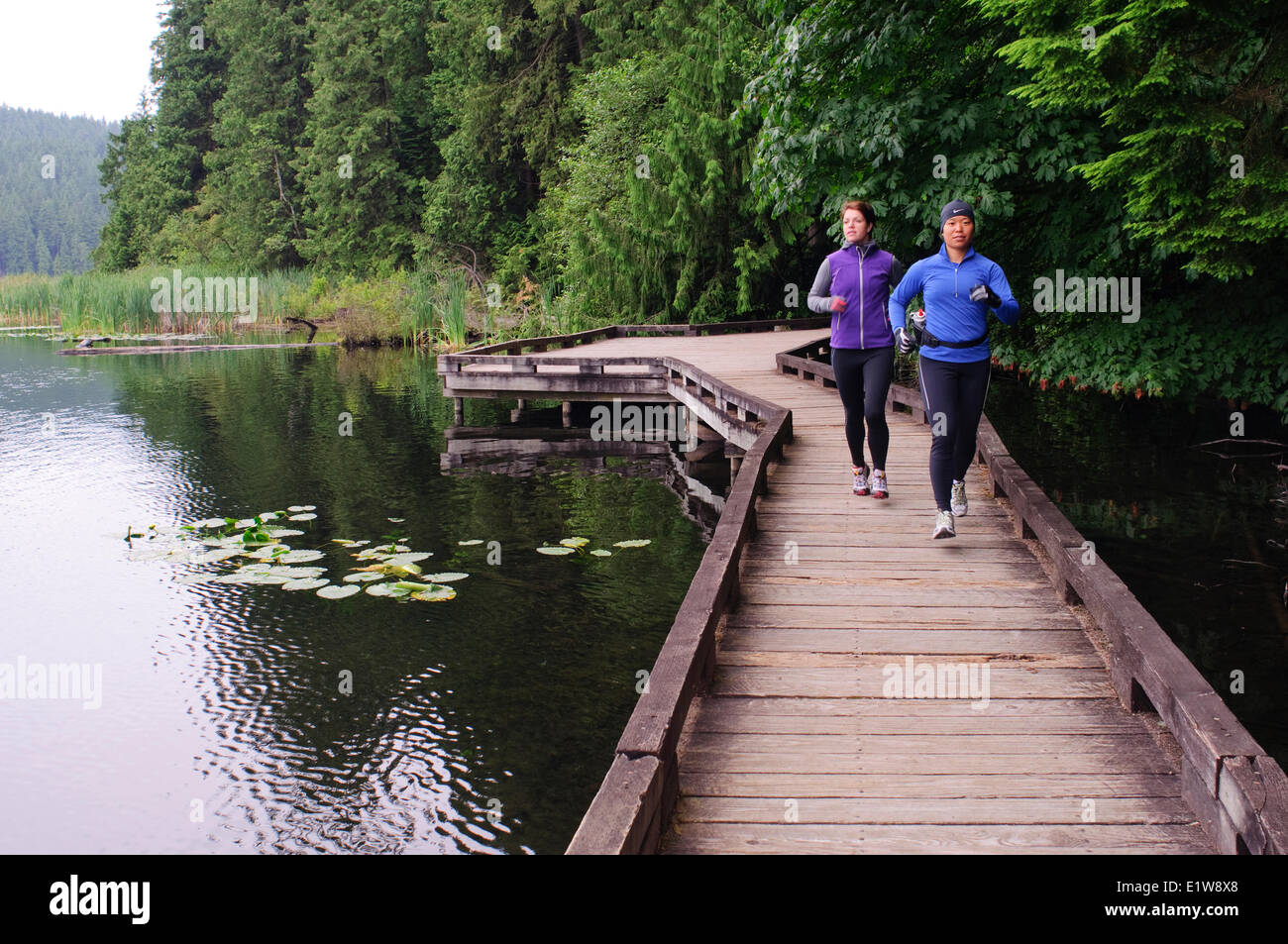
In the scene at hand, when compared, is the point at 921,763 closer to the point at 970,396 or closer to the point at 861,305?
the point at 970,396

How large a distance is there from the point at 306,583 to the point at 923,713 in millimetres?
7254

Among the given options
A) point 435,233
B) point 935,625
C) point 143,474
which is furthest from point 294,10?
point 935,625

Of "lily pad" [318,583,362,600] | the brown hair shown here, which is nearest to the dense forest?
the brown hair

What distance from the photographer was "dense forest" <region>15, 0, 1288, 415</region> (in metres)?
9.86

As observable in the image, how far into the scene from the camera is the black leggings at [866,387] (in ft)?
23.7

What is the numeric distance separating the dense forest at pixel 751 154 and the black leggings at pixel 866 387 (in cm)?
419

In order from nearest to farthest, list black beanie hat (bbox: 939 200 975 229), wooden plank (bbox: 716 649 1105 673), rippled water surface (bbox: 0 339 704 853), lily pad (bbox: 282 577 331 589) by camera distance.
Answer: wooden plank (bbox: 716 649 1105 673), black beanie hat (bbox: 939 200 975 229), rippled water surface (bbox: 0 339 704 853), lily pad (bbox: 282 577 331 589)

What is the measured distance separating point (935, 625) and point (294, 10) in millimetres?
61254

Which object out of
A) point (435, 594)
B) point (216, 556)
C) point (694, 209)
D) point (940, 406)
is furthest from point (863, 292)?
point (694, 209)

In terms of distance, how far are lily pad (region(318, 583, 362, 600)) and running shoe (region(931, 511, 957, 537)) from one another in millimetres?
5645

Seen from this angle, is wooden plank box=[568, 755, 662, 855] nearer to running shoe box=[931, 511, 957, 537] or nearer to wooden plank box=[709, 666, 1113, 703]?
wooden plank box=[709, 666, 1113, 703]

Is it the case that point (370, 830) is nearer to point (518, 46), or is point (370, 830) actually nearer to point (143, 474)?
point (143, 474)

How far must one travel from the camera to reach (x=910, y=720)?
4461mm

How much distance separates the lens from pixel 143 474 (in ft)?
51.8
